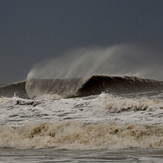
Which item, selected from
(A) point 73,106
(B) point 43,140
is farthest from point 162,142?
(A) point 73,106

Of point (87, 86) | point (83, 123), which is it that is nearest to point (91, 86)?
point (87, 86)

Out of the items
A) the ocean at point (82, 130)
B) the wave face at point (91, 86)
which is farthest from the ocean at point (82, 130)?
the wave face at point (91, 86)

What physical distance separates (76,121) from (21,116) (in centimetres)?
299

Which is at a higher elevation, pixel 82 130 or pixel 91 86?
pixel 91 86

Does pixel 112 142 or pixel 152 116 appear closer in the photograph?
pixel 112 142

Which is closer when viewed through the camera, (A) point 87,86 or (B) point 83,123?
(B) point 83,123

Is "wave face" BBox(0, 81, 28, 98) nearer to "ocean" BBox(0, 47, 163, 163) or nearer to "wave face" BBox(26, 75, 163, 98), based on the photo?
"wave face" BBox(26, 75, 163, 98)

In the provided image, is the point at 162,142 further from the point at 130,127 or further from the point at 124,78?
the point at 124,78

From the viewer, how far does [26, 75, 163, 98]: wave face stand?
24047 millimetres

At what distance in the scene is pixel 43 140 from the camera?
10.7 m

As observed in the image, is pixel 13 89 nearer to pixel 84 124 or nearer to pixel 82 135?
pixel 84 124

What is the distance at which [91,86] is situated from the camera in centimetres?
2484

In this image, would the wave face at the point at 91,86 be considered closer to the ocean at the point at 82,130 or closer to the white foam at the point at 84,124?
the ocean at the point at 82,130

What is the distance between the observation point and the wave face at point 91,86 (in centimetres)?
2405
